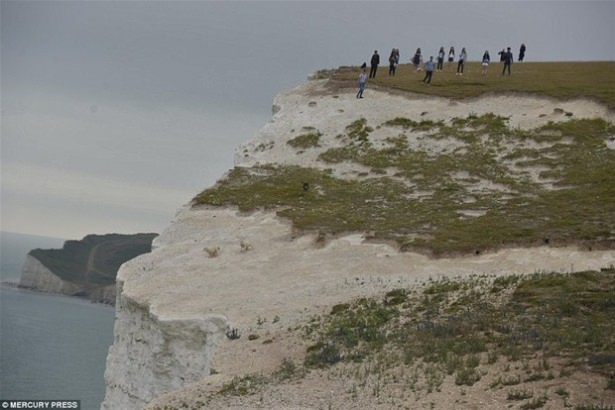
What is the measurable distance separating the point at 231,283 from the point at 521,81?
1755 inches

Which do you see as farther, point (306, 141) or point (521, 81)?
point (521, 81)

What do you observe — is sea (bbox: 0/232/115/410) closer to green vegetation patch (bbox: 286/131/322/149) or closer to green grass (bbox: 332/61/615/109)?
green vegetation patch (bbox: 286/131/322/149)

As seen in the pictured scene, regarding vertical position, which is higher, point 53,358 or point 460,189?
point 460,189

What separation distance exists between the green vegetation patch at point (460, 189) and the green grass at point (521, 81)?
6388 millimetres

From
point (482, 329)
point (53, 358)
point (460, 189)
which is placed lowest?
point (53, 358)

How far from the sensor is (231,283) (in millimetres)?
34750

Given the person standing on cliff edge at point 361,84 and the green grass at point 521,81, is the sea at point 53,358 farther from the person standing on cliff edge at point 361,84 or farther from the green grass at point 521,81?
the green grass at point 521,81

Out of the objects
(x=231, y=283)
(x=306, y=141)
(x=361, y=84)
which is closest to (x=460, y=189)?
(x=306, y=141)

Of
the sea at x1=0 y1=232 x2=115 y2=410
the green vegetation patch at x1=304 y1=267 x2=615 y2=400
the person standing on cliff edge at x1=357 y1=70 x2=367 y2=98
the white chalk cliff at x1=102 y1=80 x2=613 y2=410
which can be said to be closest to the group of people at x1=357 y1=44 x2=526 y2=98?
the person standing on cliff edge at x1=357 y1=70 x2=367 y2=98

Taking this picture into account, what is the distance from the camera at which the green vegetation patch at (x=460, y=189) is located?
118 ft

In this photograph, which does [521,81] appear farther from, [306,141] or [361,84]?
[306,141]

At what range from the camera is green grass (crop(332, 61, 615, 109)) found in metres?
61.8

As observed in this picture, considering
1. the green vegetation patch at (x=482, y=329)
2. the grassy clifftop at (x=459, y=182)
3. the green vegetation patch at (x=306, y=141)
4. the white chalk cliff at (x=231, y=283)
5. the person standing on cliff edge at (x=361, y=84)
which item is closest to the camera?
the green vegetation patch at (x=482, y=329)

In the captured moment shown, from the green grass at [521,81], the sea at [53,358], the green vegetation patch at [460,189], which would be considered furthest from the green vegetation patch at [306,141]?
the sea at [53,358]
